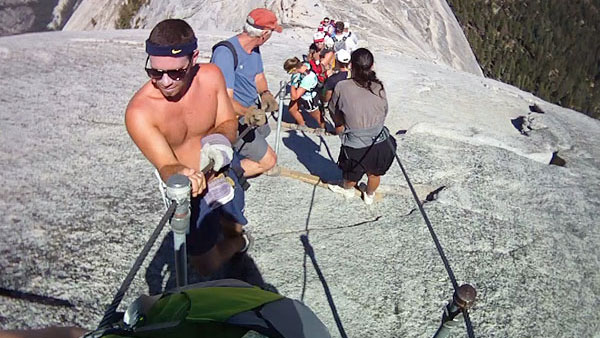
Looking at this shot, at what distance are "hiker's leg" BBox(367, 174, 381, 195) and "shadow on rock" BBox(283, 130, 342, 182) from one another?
0.94 meters

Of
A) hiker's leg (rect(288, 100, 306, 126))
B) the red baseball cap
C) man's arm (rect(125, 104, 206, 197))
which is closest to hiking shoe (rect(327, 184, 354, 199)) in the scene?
the red baseball cap

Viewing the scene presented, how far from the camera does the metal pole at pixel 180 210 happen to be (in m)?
2.54

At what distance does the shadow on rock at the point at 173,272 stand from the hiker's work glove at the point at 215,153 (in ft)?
5.54

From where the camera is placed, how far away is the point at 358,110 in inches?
225

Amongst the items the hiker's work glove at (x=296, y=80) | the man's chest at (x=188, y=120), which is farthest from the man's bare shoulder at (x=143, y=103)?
the hiker's work glove at (x=296, y=80)

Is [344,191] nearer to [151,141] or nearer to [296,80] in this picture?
[296,80]

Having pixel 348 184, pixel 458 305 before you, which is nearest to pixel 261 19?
pixel 348 184

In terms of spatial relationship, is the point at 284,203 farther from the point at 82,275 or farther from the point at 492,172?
the point at 492,172

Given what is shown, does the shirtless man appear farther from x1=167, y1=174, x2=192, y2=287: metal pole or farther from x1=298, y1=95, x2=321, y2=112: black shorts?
x1=298, y1=95, x2=321, y2=112: black shorts

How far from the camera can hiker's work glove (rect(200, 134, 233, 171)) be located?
3461 mm

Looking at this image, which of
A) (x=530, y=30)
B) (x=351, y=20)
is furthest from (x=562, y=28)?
(x=351, y=20)

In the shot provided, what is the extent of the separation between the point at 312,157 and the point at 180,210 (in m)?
5.67

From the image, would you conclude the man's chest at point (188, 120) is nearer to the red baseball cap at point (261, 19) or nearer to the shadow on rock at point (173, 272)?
the shadow on rock at point (173, 272)

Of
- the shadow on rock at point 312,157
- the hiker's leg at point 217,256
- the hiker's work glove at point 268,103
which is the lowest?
the shadow on rock at point 312,157
